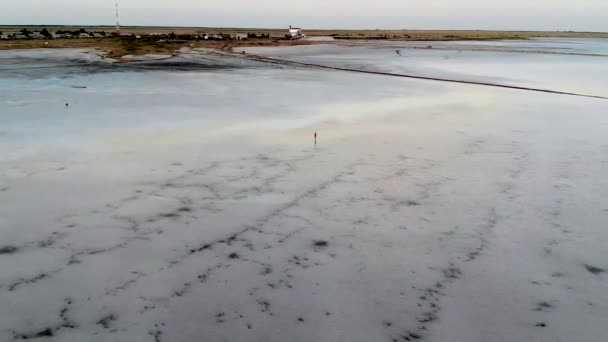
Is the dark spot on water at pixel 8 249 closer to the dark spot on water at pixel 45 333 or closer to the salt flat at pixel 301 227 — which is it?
the salt flat at pixel 301 227

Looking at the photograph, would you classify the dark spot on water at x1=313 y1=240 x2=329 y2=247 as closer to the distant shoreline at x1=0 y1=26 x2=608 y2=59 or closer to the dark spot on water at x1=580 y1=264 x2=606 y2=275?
the dark spot on water at x1=580 y1=264 x2=606 y2=275

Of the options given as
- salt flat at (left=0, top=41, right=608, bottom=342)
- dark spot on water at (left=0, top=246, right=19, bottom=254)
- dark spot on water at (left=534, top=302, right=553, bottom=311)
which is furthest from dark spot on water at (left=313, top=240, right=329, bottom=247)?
dark spot on water at (left=0, top=246, right=19, bottom=254)

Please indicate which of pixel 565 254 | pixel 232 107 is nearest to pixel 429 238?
pixel 565 254

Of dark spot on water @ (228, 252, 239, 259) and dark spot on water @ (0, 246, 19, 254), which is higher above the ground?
dark spot on water @ (228, 252, 239, 259)

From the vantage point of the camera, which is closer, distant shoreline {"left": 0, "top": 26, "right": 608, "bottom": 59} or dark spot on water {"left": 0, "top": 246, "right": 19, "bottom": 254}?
dark spot on water {"left": 0, "top": 246, "right": 19, "bottom": 254}

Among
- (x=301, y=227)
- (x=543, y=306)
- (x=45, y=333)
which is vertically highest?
(x=301, y=227)

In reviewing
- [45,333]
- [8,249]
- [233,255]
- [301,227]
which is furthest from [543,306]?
[8,249]

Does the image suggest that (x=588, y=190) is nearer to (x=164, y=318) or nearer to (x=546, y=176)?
(x=546, y=176)

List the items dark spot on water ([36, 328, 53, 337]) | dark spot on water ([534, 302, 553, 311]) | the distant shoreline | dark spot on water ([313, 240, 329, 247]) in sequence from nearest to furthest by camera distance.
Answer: dark spot on water ([36, 328, 53, 337]) → dark spot on water ([534, 302, 553, 311]) → dark spot on water ([313, 240, 329, 247]) → the distant shoreline

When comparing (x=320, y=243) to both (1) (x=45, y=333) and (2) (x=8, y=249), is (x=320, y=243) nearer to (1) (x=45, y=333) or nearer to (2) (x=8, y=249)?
(1) (x=45, y=333)
